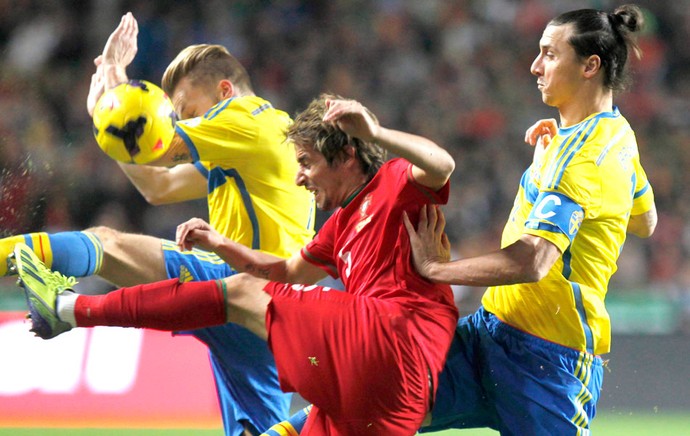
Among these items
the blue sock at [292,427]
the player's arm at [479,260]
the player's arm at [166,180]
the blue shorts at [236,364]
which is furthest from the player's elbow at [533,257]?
the player's arm at [166,180]

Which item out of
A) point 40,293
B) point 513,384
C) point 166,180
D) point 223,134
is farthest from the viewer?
point 166,180

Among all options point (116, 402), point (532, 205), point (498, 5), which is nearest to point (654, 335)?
point (116, 402)

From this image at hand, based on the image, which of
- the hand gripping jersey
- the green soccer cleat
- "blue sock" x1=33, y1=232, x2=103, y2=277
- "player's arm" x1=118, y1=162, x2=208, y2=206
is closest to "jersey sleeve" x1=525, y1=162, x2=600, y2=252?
the hand gripping jersey

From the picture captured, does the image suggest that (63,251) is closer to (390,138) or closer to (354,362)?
(354,362)

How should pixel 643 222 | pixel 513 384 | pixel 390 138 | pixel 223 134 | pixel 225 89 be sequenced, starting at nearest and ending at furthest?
1. pixel 390 138
2. pixel 513 384
3. pixel 643 222
4. pixel 223 134
5. pixel 225 89

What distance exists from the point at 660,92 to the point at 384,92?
328 cm

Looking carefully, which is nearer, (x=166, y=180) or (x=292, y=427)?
(x=292, y=427)

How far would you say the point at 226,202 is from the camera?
5.02m

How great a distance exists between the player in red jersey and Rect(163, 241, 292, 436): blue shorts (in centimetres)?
66

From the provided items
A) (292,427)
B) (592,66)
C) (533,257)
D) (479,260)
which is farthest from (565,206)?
(292,427)

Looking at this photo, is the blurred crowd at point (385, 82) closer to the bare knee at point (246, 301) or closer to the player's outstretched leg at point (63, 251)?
the player's outstretched leg at point (63, 251)

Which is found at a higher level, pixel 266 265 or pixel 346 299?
pixel 266 265

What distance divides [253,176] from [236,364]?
895 millimetres

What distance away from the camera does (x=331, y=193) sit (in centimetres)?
387
